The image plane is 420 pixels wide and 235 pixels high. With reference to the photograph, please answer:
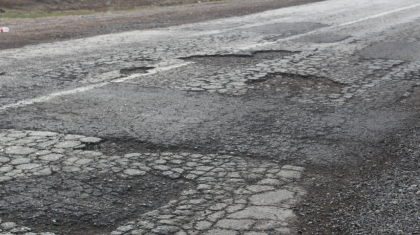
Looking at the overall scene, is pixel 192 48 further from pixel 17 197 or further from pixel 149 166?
pixel 17 197

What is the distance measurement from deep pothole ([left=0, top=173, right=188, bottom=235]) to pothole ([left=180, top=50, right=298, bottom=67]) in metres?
3.68

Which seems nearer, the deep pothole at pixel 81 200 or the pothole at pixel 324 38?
the deep pothole at pixel 81 200

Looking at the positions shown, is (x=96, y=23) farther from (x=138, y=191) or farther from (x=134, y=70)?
(x=138, y=191)

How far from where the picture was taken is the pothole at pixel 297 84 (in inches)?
221

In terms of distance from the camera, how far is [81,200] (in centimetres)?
307

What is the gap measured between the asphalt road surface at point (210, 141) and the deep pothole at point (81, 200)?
0.01 m

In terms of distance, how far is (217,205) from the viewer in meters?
3.03

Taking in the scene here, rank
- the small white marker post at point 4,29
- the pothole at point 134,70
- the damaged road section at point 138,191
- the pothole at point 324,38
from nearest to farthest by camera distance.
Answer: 1. the damaged road section at point 138,191
2. the pothole at point 134,70
3. the pothole at point 324,38
4. the small white marker post at point 4,29

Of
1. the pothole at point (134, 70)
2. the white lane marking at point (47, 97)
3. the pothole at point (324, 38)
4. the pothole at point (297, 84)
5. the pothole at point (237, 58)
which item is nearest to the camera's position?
the white lane marking at point (47, 97)

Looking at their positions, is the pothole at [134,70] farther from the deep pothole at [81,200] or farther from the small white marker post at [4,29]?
the small white marker post at [4,29]

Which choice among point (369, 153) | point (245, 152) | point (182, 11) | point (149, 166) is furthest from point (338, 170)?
point (182, 11)

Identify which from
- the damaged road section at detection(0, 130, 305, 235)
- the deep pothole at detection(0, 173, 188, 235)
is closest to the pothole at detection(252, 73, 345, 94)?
the damaged road section at detection(0, 130, 305, 235)

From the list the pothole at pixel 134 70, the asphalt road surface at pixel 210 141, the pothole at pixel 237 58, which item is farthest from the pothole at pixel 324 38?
the pothole at pixel 134 70

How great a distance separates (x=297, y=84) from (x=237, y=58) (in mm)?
1585
